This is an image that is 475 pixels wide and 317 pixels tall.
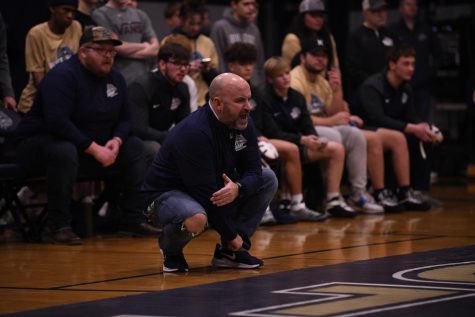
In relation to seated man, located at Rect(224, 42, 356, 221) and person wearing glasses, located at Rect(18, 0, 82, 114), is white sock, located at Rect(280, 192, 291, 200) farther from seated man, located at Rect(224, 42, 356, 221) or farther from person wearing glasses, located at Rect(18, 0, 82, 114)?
person wearing glasses, located at Rect(18, 0, 82, 114)

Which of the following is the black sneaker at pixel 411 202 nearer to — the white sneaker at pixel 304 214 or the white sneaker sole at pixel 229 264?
the white sneaker at pixel 304 214

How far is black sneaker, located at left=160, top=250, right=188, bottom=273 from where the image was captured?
6391 mm

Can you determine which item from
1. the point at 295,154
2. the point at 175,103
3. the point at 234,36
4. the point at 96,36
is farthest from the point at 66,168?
the point at 234,36

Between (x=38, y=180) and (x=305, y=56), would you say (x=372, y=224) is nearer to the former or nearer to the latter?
(x=305, y=56)

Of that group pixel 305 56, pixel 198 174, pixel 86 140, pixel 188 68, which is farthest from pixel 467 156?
pixel 198 174

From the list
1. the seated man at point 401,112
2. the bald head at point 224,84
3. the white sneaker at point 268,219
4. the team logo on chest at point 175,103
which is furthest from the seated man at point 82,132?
the seated man at point 401,112

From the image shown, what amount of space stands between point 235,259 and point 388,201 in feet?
13.0

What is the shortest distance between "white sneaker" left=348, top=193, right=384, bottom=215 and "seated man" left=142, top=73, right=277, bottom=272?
3574 millimetres

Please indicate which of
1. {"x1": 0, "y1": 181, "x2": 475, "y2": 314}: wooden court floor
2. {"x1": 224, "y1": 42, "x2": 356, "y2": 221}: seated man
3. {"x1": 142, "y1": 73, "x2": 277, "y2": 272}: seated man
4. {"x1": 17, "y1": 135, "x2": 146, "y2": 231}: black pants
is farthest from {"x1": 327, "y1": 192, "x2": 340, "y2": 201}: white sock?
{"x1": 142, "y1": 73, "x2": 277, "y2": 272}: seated man

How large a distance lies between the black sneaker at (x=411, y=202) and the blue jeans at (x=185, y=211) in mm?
3807

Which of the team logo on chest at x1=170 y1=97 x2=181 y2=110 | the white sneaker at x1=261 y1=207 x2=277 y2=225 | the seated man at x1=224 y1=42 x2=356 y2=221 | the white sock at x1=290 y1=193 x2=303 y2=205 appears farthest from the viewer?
the white sock at x1=290 y1=193 x2=303 y2=205

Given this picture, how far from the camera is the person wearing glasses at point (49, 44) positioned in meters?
8.62

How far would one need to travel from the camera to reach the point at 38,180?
822cm

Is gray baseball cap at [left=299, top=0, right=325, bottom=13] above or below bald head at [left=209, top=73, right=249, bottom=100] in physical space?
above
